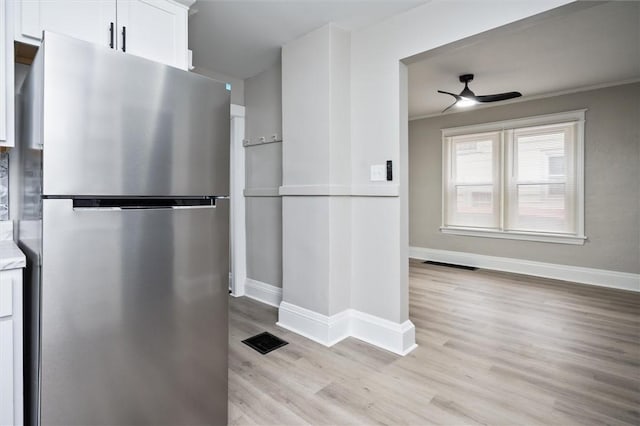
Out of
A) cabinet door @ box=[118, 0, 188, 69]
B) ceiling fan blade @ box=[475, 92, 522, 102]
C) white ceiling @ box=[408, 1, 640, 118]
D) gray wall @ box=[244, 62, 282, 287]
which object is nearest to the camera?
cabinet door @ box=[118, 0, 188, 69]

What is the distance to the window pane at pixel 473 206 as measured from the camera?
530 cm

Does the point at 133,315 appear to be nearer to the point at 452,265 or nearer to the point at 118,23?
the point at 118,23

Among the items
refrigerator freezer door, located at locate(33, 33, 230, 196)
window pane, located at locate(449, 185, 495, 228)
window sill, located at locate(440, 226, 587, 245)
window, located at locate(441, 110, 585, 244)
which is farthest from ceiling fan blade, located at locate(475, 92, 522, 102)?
refrigerator freezer door, located at locate(33, 33, 230, 196)

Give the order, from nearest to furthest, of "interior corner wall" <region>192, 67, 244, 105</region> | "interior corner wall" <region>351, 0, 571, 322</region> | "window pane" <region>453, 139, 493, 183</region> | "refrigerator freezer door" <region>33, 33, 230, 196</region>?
"refrigerator freezer door" <region>33, 33, 230, 196</region> → "interior corner wall" <region>351, 0, 571, 322</region> → "interior corner wall" <region>192, 67, 244, 105</region> → "window pane" <region>453, 139, 493, 183</region>

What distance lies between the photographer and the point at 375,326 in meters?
2.60

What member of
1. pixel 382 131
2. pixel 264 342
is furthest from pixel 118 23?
pixel 264 342

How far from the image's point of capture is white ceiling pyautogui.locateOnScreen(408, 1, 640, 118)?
2.67 meters

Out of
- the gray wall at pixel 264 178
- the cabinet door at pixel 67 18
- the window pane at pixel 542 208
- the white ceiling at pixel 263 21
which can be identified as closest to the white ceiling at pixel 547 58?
the white ceiling at pixel 263 21

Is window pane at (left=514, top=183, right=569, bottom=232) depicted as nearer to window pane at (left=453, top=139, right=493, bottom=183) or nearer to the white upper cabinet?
window pane at (left=453, top=139, right=493, bottom=183)

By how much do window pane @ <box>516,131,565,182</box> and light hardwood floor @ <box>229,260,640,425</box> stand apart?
1.95m

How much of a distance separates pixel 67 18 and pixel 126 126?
0.86 meters

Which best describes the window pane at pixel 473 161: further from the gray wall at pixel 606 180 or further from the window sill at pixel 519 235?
the window sill at pixel 519 235

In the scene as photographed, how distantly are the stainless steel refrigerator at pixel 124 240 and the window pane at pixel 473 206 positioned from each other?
15.9 ft

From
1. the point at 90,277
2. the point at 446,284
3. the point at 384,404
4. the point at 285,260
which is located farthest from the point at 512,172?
the point at 90,277
